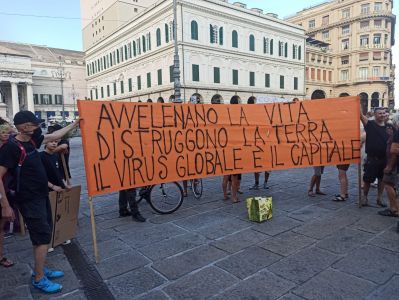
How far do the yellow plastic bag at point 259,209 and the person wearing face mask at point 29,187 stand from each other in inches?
108

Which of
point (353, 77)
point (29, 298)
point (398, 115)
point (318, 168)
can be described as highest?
point (353, 77)

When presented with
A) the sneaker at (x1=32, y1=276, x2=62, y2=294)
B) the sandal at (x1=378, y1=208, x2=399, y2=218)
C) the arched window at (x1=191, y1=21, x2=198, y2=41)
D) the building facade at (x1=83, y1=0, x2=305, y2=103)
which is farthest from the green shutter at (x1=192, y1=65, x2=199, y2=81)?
the sneaker at (x1=32, y1=276, x2=62, y2=294)

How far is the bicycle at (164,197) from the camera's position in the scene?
521 centimetres

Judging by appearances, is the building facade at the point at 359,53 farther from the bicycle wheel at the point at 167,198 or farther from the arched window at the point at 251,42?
the bicycle wheel at the point at 167,198

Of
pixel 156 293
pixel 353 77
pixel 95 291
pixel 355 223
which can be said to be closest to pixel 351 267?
pixel 355 223

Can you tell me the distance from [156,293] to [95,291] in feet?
1.97

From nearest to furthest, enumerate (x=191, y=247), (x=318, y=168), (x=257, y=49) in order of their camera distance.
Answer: (x=191, y=247) → (x=318, y=168) → (x=257, y=49)

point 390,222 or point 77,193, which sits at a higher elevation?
point 77,193

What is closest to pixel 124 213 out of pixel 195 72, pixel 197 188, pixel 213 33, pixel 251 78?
pixel 197 188

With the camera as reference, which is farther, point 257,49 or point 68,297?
point 257,49

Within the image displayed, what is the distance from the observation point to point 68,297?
277cm

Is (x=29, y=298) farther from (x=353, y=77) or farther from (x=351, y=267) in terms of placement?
(x=353, y=77)

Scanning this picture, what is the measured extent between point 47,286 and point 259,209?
2.86m

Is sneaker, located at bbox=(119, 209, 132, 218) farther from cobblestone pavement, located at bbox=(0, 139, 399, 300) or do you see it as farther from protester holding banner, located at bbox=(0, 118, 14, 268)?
protester holding banner, located at bbox=(0, 118, 14, 268)
